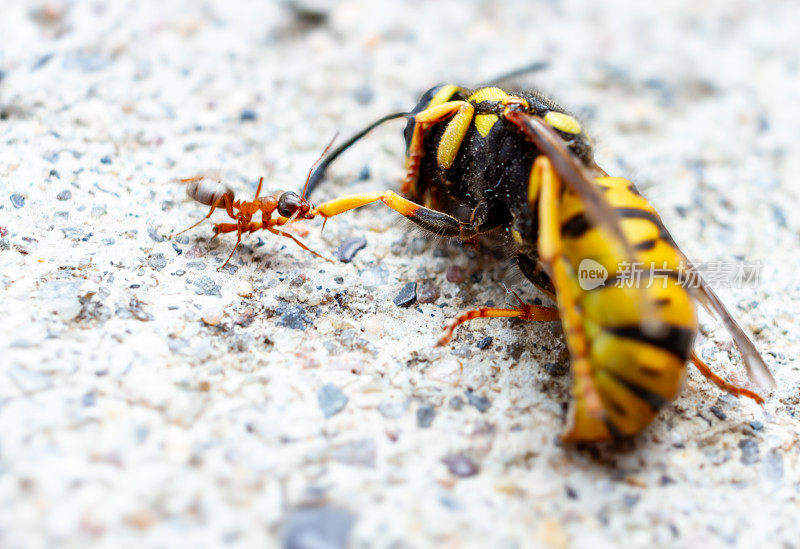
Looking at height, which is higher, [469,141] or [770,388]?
[469,141]

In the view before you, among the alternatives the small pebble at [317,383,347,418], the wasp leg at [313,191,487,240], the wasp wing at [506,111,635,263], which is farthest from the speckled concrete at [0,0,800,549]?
the wasp wing at [506,111,635,263]

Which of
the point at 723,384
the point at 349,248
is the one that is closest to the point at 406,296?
the point at 349,248

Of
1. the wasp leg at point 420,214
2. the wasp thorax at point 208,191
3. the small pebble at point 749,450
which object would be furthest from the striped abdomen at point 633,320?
the wasp thorax at point 208,191

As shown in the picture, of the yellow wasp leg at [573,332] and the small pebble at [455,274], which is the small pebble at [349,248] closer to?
the small pebble at [455,274]

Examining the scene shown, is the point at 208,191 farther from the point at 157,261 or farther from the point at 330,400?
the point at 330,400

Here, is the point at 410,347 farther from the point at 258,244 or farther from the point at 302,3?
the point at 302,3

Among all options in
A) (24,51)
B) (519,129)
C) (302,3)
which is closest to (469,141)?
(519,129)
